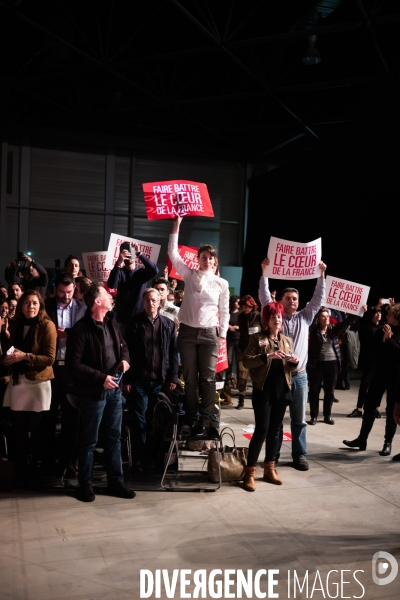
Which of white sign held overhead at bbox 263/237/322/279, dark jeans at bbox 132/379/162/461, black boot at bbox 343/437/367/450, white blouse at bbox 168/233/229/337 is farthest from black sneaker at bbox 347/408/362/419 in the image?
dark jeans at bbox 132/379/162/461

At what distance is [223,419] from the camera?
9039mm

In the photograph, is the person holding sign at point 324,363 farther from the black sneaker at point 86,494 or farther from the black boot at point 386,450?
the black sneaker at point 86,494

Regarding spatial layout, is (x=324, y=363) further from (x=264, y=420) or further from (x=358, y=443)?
(x=264, y=420)

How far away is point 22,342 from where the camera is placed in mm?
5641

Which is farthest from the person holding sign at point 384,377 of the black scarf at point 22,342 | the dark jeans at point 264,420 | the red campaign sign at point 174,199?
the black scarf at point 22,342

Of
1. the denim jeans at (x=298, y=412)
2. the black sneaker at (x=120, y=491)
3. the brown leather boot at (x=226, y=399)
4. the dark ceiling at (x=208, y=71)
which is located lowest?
the brown leather boot at (x=226, y=399)

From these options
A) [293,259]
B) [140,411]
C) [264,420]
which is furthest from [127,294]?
[264,420]

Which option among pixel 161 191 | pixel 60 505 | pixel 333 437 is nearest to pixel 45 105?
pixel 161 191

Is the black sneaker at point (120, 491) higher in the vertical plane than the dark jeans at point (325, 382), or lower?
lower

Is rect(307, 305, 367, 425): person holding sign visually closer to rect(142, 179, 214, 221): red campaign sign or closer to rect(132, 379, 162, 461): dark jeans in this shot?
rect(142, 179, 214, 221): red campaign sign

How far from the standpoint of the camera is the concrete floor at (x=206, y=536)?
3.84 metres

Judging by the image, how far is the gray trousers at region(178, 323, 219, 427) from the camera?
6.23 m

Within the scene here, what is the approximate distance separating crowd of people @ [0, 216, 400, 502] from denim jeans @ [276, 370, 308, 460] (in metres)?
0.01

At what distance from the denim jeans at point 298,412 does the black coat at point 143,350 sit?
1.23 m
